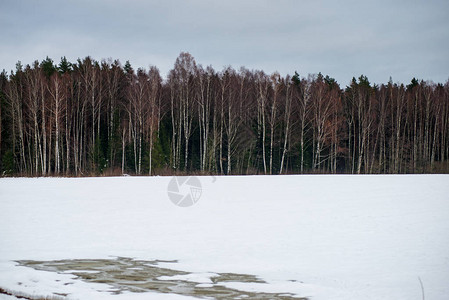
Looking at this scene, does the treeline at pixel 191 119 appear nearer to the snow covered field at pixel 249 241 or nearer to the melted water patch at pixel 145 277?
the snow covered field at pixel 249 241

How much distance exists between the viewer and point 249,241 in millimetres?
9867

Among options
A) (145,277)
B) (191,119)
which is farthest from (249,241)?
(191,119)

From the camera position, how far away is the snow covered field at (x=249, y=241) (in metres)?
6.50

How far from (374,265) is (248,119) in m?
38.5

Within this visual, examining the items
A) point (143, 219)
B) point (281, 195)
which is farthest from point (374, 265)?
point (281, 195)

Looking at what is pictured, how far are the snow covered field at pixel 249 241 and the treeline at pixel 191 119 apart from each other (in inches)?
879

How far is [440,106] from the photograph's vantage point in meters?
50.0

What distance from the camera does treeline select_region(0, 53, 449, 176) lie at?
3978cm

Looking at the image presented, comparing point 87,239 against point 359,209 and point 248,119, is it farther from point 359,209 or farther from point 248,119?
point 248,119

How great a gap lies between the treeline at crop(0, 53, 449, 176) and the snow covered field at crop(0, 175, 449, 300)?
2233cm

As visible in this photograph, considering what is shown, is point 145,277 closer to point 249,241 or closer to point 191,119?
point 249,241

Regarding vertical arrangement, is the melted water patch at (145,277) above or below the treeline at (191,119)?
below

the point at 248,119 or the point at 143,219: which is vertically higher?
the point at 248,119

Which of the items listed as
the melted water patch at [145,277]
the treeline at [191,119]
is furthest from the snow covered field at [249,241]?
the treeline at [191,119]
